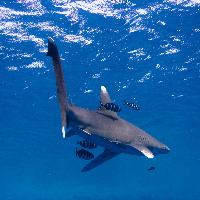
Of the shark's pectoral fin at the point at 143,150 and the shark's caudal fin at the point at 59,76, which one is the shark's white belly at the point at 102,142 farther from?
the shark's caudal fin at the point at 59,76

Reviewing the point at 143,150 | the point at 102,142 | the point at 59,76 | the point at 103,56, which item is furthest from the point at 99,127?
the point at 103,56

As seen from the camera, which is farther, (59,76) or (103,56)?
(103,56)

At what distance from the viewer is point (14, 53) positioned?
14.2 metres

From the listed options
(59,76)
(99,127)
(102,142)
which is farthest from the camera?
(102,142)

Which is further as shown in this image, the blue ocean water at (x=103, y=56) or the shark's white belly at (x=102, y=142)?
the blue ocean water at (x=103, y=56)

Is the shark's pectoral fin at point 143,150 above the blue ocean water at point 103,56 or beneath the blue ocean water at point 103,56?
beneath

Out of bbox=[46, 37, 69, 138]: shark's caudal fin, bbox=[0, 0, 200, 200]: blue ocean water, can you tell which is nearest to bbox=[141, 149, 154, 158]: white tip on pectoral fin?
bbox=[46, 37, 69, 138]: shark's caudal fin

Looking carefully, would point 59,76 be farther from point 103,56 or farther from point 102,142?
point 103,56

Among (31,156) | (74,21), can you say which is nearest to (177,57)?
(74,21)

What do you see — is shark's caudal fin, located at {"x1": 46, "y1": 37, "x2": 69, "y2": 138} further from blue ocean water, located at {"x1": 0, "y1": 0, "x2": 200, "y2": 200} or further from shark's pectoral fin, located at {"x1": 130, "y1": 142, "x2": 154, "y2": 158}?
blue ocean water, located at {"x1": 0, "y1": 0, "x2": 200, "y2": 200}

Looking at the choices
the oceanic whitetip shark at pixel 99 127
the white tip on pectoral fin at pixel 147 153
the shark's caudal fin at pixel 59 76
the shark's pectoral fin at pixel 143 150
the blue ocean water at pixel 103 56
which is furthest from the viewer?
the blue ocean water at pixel 103 56

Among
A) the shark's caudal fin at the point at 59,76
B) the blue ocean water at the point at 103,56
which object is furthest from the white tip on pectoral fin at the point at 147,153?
the blue ocean water at the point at 103,56

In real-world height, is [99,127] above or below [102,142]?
above

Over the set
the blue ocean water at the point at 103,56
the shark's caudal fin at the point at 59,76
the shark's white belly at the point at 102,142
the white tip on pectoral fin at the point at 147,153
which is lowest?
the white tip on pectoral fin at the point at 147,153
